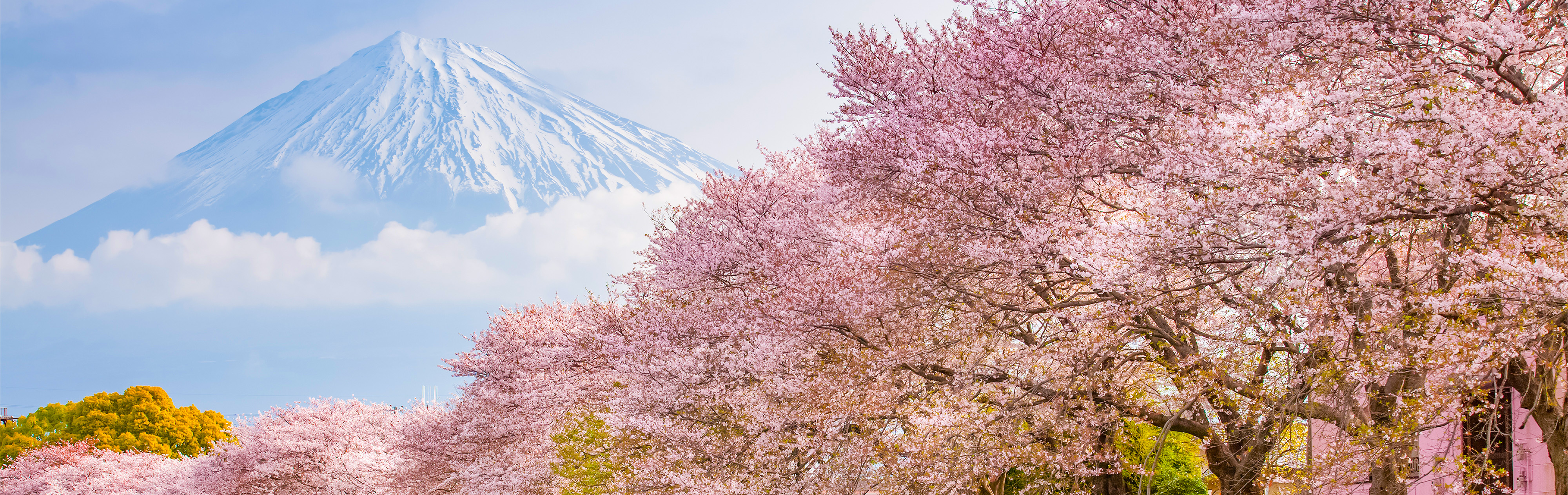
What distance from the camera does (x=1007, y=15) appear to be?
11648mm

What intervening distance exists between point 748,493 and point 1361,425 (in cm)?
807

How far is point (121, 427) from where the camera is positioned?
1834 inches

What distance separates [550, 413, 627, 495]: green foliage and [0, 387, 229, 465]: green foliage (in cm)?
3358

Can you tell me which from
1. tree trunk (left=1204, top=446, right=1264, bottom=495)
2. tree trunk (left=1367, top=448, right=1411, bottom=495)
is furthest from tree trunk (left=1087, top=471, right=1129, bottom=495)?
tree trunk (left=1367, top=448, right=1411, bottom=495)

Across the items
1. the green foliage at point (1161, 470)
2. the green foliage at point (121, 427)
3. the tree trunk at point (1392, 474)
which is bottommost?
the tree trunk at point (1392, 474)

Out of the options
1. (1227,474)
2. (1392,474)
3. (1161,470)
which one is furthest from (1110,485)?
(1392,474)

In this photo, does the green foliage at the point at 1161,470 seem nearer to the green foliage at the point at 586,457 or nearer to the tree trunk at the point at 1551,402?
the tree trunk at the point at 1551,402

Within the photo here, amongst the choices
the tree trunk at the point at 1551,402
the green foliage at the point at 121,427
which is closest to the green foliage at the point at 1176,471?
the tree trunk at the point at 1551,402

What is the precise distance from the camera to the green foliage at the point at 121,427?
4566 centimetres

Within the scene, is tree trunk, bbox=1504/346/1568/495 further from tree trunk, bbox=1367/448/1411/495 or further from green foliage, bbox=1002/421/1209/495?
green foliage, bbox=1002/421/1209/495

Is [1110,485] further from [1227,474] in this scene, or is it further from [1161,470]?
[1161,470]

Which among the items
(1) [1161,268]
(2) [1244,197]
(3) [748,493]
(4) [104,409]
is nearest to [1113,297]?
(1) [1161,268]

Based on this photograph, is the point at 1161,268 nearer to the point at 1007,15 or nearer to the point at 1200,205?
the point at 1200,205

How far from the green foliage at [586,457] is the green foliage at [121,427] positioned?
33.6m
